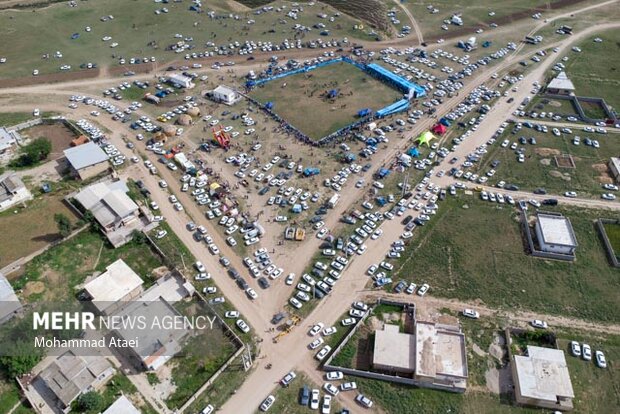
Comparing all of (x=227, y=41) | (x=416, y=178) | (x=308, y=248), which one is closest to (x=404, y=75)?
(x=416, y=178)

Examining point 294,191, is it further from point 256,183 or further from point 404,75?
point 404,75

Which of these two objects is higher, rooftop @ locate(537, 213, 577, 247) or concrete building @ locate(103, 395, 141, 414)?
rooftop @ locate(537, 213, 577, 247)

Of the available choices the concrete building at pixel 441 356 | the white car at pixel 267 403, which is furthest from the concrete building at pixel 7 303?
the concrete building at pixel 441 356

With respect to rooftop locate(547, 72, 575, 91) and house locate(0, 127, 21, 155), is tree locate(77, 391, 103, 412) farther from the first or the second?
rooftop locate(547, 72, 575, 91)

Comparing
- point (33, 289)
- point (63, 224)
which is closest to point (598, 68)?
point (63, 224)

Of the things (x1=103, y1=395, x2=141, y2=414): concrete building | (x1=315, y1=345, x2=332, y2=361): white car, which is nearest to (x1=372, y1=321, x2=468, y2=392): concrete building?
(x1=315, y1=345, x2=332, y2=361): white car

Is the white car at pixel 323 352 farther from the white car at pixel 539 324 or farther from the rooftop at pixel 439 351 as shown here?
the white car at pixel 539 324
